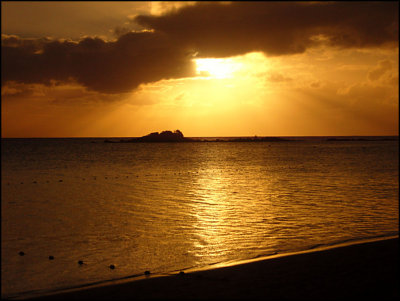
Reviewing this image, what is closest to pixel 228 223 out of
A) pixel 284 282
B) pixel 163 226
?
pixel 163 226

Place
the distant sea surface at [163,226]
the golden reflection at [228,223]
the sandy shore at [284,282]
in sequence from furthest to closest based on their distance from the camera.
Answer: the golden reflection at [228,223] → the distant sea surface at [163,226] → the sandy shore at [284,282]

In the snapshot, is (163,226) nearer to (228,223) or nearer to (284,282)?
(228,223)

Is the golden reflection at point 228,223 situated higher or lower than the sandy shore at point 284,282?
lower

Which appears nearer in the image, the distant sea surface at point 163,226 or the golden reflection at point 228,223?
the distant sea surface at point 163,226

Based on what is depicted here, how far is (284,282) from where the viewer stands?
11.9 m

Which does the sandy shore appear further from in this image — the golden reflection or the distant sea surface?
the golden reflection

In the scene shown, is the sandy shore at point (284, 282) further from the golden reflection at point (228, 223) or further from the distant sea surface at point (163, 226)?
the golden reflection at point (228, 223)

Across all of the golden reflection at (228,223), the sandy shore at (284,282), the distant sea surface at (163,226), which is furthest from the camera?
the golden reflection at (228,223)

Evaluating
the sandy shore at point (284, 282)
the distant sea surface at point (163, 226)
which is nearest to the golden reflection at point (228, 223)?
the distant sea surface at point (163, 226)

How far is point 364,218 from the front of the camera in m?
23.3

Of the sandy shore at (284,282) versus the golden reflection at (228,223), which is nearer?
the sandy shore at (284,282)

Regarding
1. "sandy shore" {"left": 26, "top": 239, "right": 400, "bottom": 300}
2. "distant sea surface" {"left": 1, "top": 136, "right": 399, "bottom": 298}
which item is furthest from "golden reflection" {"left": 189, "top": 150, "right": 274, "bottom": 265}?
"sandy shore" {"left": 26, "top": 239, "right": 400, "bottom": 300}

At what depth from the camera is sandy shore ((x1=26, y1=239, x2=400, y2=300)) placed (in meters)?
10.8

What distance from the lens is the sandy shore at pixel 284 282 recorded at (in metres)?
10.8
